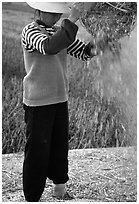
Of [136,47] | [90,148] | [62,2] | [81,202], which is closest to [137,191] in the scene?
[81,202]

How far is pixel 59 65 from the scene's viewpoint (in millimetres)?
1496

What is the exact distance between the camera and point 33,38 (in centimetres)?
142

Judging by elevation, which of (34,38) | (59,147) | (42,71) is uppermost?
(34,38)

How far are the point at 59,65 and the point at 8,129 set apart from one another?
654 mm

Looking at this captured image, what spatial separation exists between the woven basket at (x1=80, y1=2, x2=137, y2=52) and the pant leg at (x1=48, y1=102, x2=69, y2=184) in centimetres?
28

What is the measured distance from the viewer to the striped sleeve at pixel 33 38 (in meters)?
1.40

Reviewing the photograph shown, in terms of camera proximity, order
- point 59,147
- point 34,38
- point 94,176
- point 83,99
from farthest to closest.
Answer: point 83,99 → point 94,176 → point 59,147 → point 34,38

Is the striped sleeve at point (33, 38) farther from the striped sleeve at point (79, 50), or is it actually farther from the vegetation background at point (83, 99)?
the vegetation background at point (83, 99)

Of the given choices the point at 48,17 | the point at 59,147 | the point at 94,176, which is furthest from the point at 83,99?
the point at 48,17

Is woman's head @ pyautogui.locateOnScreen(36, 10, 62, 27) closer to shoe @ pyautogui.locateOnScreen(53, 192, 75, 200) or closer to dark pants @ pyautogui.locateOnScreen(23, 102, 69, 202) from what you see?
dark pants @ pyautogui.locateOnScreen(23, 102, 69, 202)

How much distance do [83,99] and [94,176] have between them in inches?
14.3

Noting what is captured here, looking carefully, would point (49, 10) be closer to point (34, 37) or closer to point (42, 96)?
point (34, 37)

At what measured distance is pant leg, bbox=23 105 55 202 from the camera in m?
1.48

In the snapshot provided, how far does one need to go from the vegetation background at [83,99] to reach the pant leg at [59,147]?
15.1 inches
